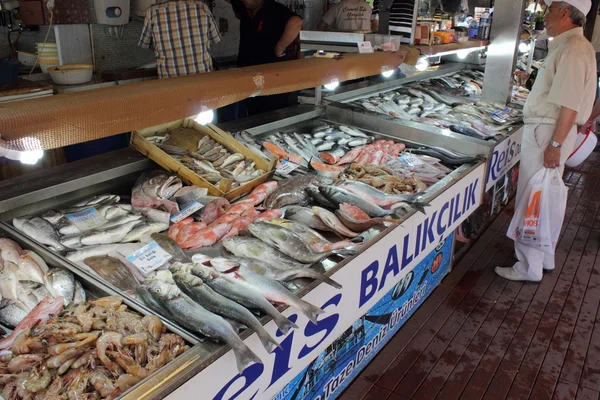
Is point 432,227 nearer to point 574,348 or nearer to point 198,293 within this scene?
point 574,348

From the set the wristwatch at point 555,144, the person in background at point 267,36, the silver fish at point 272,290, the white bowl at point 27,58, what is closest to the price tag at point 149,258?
the silver fish at point 272,290

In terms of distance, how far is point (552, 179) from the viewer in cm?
477

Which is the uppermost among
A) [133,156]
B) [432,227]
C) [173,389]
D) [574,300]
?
[133,156]

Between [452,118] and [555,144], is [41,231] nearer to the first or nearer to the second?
[555,144]

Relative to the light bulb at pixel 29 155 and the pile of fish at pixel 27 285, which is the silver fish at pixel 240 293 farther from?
the light bulb at pixel 29 155

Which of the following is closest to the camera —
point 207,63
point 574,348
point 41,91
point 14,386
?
point 14,386

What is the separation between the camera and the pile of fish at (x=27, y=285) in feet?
7.23

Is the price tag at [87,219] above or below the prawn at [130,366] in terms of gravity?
above

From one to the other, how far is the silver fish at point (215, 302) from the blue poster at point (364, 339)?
83 centimetres

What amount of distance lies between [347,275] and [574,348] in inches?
101

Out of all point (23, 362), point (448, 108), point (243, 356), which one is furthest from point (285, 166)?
point (448, 108)

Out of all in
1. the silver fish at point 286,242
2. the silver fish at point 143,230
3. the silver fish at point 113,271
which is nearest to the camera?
the silver fish at point 113,271

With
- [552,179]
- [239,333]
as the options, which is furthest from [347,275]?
[552,179]

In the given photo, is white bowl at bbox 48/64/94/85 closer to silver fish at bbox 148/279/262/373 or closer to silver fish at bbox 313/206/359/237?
silver fish at bbox 313/206/359/237
